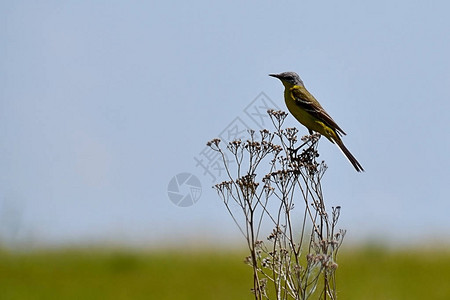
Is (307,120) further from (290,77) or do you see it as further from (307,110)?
(290,77)

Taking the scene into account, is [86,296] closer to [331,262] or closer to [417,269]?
[417,269]

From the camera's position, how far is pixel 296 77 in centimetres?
530

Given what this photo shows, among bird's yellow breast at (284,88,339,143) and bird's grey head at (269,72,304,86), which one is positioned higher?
bird's grey head at (269,72,304,86)

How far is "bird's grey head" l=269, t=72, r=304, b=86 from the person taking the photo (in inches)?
208

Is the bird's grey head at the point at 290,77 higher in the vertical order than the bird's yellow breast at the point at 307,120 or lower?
higher

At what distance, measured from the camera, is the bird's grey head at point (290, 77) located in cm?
529

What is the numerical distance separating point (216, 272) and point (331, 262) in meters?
7.19

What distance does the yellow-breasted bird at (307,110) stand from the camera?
518 centimetres

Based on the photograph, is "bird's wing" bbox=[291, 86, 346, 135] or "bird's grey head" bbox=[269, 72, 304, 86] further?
"bird's grey head" bbox=[269, 72, 304, 86]

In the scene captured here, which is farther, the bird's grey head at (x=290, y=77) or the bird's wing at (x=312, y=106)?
the bird's grey head at (x=290, y=77)

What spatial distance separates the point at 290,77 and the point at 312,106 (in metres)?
0.29

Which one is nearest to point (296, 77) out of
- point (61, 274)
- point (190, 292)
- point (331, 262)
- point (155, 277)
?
point (331, 262)

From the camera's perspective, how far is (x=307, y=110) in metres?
5.21

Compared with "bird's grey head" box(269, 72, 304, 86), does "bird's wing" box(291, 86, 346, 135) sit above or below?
below
